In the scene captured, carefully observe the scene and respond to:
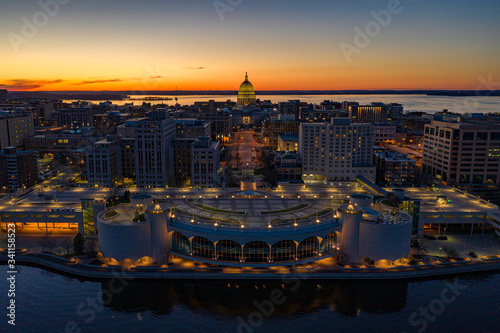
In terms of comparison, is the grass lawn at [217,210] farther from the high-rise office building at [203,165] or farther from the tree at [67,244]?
the high-rise office building at [203,165]

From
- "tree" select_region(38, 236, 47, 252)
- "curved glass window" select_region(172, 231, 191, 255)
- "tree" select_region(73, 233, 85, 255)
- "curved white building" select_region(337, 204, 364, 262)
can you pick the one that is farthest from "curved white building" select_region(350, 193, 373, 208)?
"tree" select_region(38, 236, 47, 252)

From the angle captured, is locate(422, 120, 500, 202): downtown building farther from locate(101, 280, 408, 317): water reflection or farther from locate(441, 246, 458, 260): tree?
Answer: locate(101, 280, 408, 317): water reflection

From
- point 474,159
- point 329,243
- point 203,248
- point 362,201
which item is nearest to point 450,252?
point 362,201

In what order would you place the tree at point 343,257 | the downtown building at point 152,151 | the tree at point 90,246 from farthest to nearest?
the downtown building at point 152,151, the tree at point 90,246, the tree at point 343,257

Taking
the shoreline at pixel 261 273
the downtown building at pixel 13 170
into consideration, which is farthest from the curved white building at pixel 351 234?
the downtown building at pixel 13 170

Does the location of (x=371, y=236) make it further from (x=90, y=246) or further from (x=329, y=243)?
(x=90, y=246)
